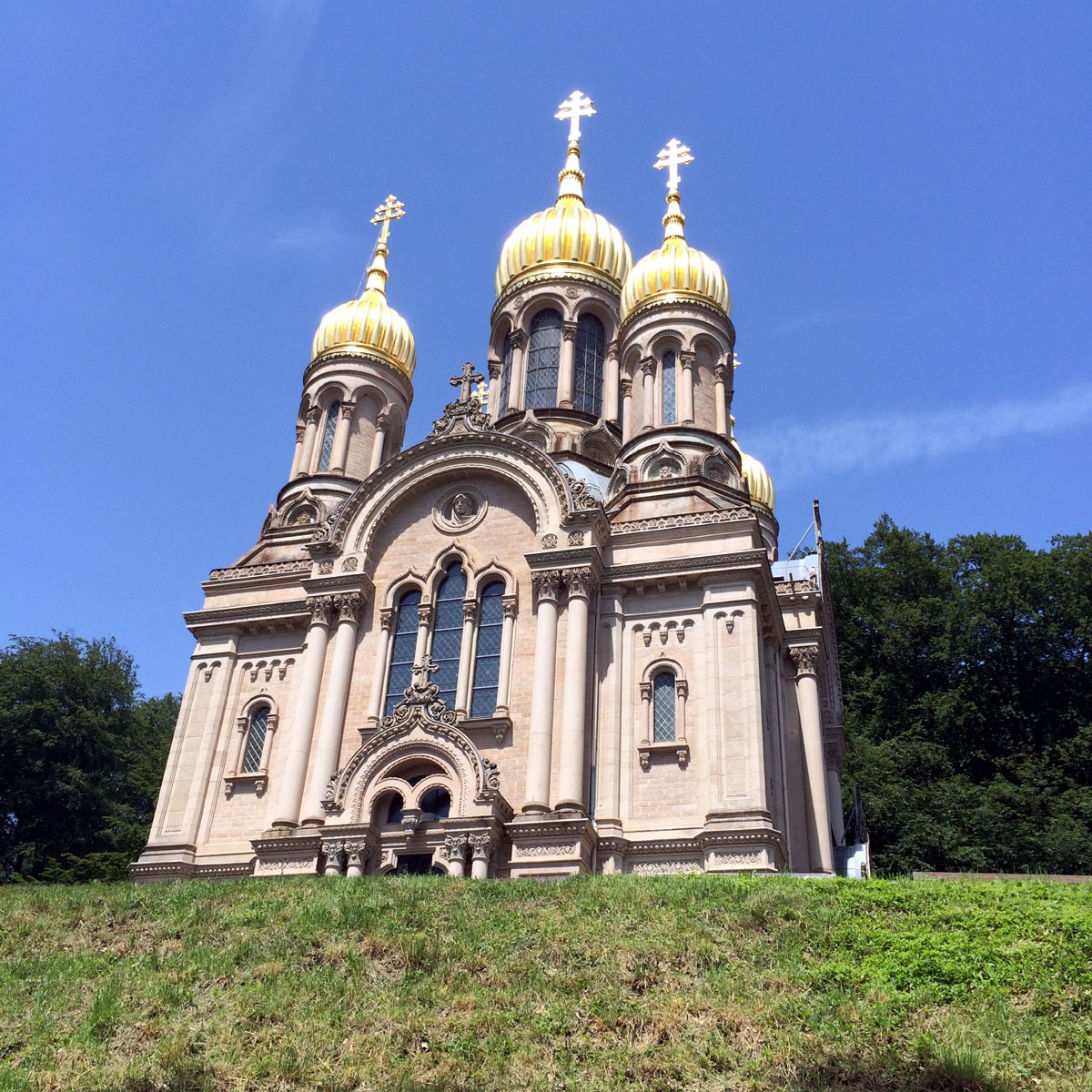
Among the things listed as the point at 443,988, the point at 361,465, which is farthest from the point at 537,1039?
the point at 361,465

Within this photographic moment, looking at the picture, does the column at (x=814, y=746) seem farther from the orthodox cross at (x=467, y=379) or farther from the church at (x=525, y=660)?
the orthodox cross at (x=467, y=379)

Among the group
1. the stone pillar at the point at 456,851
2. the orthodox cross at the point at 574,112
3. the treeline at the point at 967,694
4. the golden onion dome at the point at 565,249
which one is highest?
the orthodox cross at the point at 574,112

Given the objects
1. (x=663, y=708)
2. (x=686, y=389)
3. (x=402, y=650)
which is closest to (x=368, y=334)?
(x=686, y=389)

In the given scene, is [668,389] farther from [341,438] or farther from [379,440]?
[341,438]

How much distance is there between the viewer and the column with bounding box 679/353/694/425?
104 ft

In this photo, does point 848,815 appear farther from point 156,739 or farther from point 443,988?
point 443,988

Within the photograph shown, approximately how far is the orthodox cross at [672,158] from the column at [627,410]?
766 cm

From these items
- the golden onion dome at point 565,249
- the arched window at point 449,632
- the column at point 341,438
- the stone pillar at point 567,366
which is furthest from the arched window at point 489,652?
the golden onion dome at point 565,249

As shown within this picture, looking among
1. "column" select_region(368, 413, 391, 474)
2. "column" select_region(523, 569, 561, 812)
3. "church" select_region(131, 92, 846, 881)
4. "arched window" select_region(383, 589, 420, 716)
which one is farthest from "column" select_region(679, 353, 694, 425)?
"column" select_region(368, 413, 391, 474)

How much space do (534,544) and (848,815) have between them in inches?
744

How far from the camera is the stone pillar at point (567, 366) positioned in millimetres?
36438

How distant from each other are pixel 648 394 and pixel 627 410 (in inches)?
61.6

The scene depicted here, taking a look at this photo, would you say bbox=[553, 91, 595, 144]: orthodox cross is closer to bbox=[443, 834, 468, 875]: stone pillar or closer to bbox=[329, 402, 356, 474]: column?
bbox=[329, 402, 356, 474]: column

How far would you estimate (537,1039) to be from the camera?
40.9 ft
